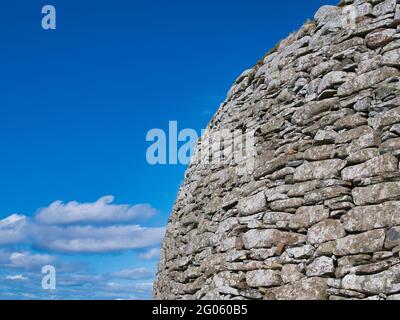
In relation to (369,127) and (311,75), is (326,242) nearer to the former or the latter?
(369,127)

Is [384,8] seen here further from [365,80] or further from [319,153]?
[319,153]

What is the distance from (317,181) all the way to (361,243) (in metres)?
1.47

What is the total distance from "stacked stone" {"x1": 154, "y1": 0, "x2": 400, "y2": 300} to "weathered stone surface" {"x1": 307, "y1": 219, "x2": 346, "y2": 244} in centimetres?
2

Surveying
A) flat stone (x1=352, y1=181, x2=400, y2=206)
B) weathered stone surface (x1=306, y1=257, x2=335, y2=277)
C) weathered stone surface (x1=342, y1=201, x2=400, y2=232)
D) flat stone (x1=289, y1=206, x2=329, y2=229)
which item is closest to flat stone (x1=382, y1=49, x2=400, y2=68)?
flat stone (x1=352, y1=181, x2=400, y2=206)

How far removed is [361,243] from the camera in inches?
306

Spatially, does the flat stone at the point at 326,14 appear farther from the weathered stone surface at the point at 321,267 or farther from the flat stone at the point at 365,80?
the weathered stone surface at the point at 321,267

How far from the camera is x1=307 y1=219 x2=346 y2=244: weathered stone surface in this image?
8156 millimetres

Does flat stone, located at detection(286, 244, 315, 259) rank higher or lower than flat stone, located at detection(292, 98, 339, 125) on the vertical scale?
lower

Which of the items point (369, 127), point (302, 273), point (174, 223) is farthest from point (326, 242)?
point (174, 223)

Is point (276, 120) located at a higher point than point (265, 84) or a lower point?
lower

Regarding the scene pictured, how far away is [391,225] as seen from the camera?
764cm

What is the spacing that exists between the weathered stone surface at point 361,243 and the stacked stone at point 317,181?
0.05 ft

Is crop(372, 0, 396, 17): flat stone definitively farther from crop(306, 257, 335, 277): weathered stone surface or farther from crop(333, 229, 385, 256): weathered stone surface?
crop(306, 257, 335, 277): weathered stone surface

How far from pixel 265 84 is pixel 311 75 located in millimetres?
1520
